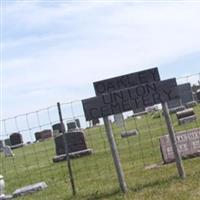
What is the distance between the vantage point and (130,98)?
1263 centimetres

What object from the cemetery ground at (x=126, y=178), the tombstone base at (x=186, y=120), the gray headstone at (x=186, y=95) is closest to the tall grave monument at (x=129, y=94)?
the cemetery ground at (x=126, y=178)

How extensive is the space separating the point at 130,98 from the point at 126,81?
33cm

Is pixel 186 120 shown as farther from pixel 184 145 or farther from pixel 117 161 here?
pixel 117 161

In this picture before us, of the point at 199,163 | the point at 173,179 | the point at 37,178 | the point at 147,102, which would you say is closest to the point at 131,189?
the point at 173,179

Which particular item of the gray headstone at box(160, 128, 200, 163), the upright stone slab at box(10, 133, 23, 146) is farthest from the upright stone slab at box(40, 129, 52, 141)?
the gray headstone at box(160, 128, 200, 163)

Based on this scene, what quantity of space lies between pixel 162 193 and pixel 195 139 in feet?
16.2

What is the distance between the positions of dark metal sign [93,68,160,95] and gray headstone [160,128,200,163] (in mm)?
3279

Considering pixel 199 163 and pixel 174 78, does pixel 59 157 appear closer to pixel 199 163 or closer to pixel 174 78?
pixel 199 163

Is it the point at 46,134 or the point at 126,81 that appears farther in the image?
the point at 46,134

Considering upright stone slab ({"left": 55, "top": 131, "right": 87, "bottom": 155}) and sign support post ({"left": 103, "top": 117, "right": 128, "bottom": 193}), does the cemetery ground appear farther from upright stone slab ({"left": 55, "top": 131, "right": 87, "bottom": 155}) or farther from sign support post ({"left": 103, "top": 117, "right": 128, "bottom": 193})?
upright stone slab ({"left": 55, "top": 131, "right": 87, "bottom": 155})

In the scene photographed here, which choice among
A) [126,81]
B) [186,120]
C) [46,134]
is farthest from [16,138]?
[126,81]

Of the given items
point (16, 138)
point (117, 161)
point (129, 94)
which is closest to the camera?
point (117, 161)

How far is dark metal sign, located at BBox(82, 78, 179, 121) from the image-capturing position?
12.6 m

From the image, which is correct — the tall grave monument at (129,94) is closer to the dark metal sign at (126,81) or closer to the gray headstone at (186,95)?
the dark metal sign at (126,81)
